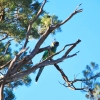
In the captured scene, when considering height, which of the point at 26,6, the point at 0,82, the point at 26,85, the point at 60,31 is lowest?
the point at 0,82

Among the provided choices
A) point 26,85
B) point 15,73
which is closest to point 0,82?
point 15,73

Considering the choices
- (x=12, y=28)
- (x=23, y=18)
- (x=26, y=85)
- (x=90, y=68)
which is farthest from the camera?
(x=26, y=85)

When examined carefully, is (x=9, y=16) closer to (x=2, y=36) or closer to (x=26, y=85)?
(x=2, y=36)

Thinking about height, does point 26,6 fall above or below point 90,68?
above

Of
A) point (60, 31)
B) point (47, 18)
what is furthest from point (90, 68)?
point (60, 31)

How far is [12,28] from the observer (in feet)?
13.6

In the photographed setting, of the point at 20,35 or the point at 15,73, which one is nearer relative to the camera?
the point at 15,73

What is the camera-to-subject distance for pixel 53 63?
2.12 metres

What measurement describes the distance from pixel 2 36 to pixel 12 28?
862mm

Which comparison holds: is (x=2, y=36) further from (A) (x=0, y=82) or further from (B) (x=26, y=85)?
(A) (x=0, y=82)

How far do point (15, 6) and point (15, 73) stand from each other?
273 cm

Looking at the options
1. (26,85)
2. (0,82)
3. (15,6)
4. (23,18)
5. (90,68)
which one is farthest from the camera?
(26,85)

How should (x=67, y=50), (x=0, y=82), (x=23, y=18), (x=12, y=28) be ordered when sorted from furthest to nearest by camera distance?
(x=23, y=18), (x=12, y=28), (x=67, y=50), (x=0, y=82)

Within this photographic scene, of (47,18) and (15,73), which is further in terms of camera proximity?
(47,18)
